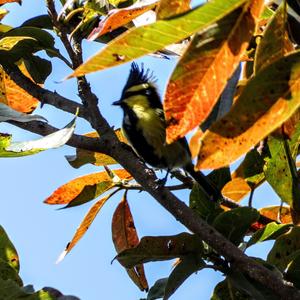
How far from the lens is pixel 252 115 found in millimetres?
912

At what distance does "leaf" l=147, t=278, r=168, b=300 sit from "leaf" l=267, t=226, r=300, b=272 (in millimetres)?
274

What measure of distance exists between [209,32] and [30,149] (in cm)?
51

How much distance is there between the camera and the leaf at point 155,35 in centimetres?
88

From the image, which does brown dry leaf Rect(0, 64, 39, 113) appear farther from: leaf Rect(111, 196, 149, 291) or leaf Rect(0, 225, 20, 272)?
leaf Rect(0, 225, 20, 272)

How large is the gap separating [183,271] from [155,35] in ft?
2.54

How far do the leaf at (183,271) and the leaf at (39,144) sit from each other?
42 centimetres

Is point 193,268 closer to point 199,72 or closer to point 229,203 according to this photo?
point 229,203

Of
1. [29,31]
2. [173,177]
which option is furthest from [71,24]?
[173,177]

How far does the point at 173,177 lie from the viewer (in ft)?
7.09

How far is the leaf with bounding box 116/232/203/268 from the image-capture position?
5.27 ft

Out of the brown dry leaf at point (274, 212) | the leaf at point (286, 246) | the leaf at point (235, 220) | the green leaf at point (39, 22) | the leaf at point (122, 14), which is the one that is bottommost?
the leaf at point (286, 246)

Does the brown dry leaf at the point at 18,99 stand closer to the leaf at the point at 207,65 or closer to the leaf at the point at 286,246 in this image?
the leaf at the point at 286,246

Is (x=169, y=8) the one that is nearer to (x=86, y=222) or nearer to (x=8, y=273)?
(x=8, y=273)

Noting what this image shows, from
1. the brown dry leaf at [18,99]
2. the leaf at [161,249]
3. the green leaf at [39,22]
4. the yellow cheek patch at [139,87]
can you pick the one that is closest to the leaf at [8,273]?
the leaf at [161,249]
